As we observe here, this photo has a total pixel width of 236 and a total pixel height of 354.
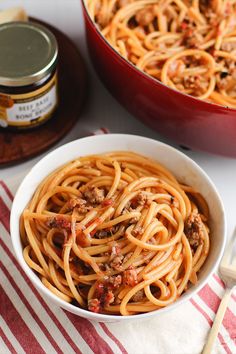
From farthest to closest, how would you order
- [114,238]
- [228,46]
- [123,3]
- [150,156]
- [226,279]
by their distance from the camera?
[123,3] → [228,46] → [150,156] → [226,279] → [114,238]

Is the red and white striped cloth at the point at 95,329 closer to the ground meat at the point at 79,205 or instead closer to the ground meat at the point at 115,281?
the ground meat at the point at 115,281

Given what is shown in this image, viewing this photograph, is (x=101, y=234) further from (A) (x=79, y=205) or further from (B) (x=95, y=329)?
(B) (x=95, y=329)

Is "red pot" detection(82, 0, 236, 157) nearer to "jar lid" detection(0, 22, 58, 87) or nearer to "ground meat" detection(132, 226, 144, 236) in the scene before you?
"jar lid" detection(0, 22, 58, 87)

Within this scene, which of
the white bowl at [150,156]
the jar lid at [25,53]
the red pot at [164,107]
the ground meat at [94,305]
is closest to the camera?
the ground meat at [94,305]

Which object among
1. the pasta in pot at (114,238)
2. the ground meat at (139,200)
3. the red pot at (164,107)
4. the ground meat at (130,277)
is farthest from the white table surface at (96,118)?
the ground meat at (130,277)

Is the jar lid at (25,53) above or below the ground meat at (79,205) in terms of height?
above

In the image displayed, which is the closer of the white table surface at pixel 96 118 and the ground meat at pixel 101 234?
the ground meat at pixel 101 234

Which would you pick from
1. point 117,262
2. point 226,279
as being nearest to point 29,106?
point 117,262
